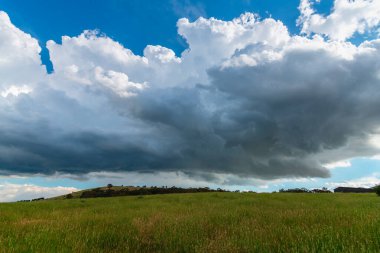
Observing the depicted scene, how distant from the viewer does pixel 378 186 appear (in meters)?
39.1

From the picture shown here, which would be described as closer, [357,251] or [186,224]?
[357,251]

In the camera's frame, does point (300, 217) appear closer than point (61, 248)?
No

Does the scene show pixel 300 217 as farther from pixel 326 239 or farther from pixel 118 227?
pixel 118 227

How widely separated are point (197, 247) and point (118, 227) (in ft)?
17.2

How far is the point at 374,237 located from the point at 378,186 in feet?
118

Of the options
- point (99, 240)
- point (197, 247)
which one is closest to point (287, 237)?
point (197, 247)

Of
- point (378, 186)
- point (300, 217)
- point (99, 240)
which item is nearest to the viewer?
point (99, 240)

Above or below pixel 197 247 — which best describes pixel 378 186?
above

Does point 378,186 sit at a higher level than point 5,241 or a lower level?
higher

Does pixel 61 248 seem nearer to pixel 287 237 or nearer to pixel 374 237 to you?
pixel 287 237

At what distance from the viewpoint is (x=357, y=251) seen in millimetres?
7219

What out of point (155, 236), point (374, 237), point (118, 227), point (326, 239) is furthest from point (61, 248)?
point (374, 237)

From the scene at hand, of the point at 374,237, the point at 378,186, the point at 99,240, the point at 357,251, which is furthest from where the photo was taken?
the point at 378,186

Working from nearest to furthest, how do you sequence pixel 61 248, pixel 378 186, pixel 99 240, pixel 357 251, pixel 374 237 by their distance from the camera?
1. pixel 357 251
2. pixel 374 237
3. pixel 61 248
4. pixel 99 240
5. pixel 378 186
